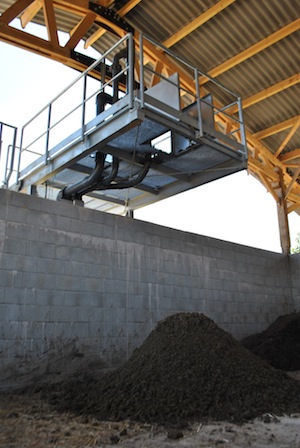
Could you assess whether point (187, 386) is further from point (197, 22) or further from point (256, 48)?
point (256, 48)

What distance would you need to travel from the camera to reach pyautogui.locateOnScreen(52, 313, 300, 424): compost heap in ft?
13.5

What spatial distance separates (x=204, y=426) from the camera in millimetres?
3795

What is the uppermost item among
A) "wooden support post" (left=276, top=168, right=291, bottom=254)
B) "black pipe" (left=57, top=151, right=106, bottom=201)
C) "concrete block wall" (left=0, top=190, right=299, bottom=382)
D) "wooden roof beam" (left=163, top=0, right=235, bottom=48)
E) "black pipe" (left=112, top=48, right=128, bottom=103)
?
"wooden roof beam" (left=163, top=0, right=235, bottom=48)

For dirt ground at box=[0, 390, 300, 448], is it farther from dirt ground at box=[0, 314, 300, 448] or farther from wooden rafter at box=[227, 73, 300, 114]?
wooden rafter at box=[227, 73, 300, 114]

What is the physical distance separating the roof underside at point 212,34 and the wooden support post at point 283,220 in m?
1.98

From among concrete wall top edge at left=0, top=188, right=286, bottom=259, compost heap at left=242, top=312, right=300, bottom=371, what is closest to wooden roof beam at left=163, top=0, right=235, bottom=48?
concrete wall top edge at left=0, top=188, right=286, bottom=259

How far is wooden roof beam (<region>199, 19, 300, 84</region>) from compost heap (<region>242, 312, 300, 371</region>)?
695 centimetres

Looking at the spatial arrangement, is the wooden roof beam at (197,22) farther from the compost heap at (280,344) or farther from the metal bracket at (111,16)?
the compost heap at (280,344)

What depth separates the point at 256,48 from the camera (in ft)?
31.8

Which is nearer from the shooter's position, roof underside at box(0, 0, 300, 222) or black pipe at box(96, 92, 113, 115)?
black pipe at box(96, 92, 113, 115)

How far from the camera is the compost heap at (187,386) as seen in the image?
411 centimetres

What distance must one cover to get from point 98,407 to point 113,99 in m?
5.11

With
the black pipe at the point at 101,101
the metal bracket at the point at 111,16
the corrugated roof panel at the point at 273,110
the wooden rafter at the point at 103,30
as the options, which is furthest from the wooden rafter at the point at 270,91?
the black pipe at the point at 101,101

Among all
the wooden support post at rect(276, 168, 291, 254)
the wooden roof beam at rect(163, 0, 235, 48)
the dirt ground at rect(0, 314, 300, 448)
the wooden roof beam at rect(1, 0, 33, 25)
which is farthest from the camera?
the wooden support post at rect(276, 168, 291, 254)
